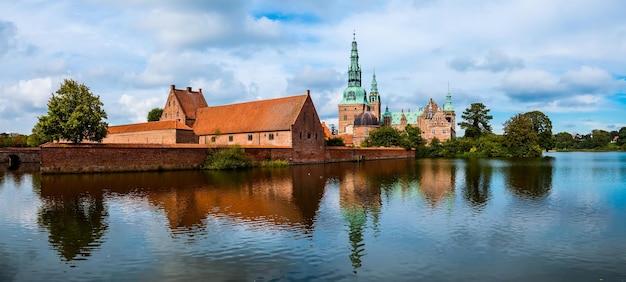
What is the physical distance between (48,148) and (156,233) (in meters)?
22.5

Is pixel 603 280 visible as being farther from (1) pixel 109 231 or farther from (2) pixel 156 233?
(1) pixel 109 231

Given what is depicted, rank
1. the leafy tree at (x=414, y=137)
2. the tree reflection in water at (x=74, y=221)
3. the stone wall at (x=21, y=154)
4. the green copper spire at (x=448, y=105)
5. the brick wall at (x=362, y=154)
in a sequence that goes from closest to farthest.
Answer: the tree reflection in water at (x=74, y=221), the brick wall at (x=362, y=154), the stone wall at (x=21, y=154), the leafy tree at (x=414, y=137), the green copper spire at (x=448, y=105)

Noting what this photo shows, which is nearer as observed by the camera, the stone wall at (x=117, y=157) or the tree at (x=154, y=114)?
the stone wall at (x=117, y=157)

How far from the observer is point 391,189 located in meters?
23.1

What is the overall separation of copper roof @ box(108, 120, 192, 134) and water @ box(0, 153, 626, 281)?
104 feet

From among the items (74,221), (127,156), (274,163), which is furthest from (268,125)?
(74,221)

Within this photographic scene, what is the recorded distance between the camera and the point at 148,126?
55094 millimetres

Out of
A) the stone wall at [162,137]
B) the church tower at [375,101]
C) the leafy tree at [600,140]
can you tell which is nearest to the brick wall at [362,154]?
the stone wall at [162,137]

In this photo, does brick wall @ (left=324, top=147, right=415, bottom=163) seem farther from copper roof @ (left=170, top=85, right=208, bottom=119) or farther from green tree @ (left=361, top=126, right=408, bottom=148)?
copper roof @ (left=170, top=85, right=208, bottom=119)

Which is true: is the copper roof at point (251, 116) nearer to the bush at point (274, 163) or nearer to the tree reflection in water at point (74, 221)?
the bush at point (274, 163)

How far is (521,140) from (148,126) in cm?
5736

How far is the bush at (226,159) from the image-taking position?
37.6 metres

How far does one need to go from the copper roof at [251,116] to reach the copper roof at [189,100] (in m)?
1.17

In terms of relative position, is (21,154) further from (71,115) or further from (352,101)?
(352,101)
